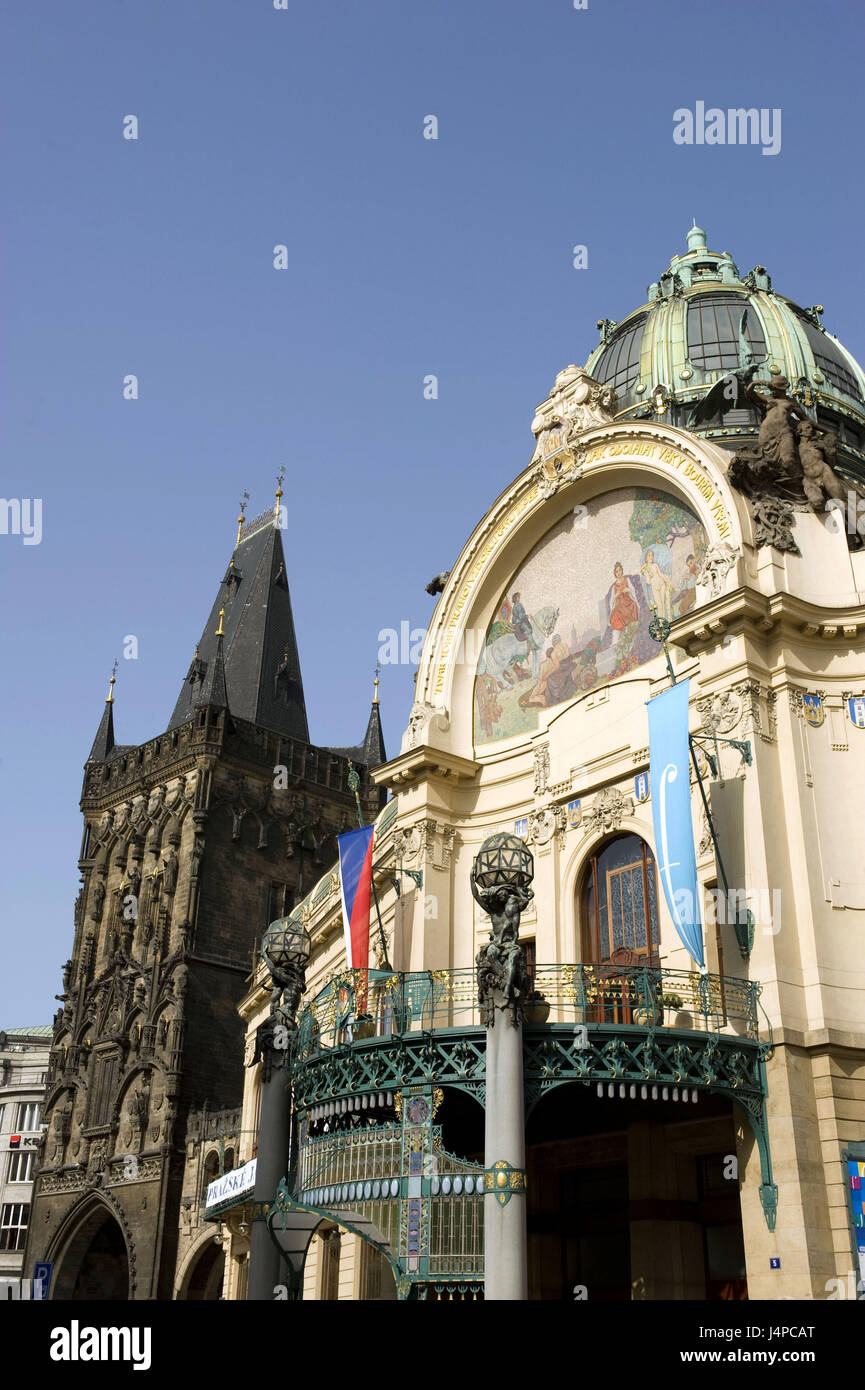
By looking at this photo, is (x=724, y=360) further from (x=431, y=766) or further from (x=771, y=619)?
(x=431, y=766)

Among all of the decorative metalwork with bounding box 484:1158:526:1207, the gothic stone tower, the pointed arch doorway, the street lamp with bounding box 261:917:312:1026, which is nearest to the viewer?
the decorative metalwork with bounding box 484:1158:526:1207

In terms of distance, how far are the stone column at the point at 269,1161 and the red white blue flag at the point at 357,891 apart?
427 centimetres

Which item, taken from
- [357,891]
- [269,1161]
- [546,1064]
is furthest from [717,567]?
[269,1161]

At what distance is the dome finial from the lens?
128ft

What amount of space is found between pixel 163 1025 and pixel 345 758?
60.0 ft

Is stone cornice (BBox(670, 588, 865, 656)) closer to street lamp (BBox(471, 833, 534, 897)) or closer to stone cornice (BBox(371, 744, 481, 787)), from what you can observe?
street lamp (BBox(471, 833, 534, 897))

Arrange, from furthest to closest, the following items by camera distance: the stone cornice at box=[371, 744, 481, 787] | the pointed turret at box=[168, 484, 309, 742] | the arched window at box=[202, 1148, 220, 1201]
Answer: the pointed turret at box=[168, 484, 309, 742] < the arched window at box=[202, 1148, 220, 1201] < the stone cornice at box=[371, 744, 481, 787]

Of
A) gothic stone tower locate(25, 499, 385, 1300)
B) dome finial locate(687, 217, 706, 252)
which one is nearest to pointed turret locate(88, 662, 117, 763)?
gothic stone tower locate(25, 499, 385, 1300)

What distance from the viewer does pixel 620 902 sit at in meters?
A: 25.1

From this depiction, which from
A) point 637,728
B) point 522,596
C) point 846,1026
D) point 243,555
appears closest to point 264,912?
point 243,555

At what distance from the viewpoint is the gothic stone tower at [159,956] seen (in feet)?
189

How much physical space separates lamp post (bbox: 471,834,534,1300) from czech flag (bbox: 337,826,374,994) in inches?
294

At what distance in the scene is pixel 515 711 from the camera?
2933 cm

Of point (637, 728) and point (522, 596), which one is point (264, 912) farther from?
point (637, 728)
